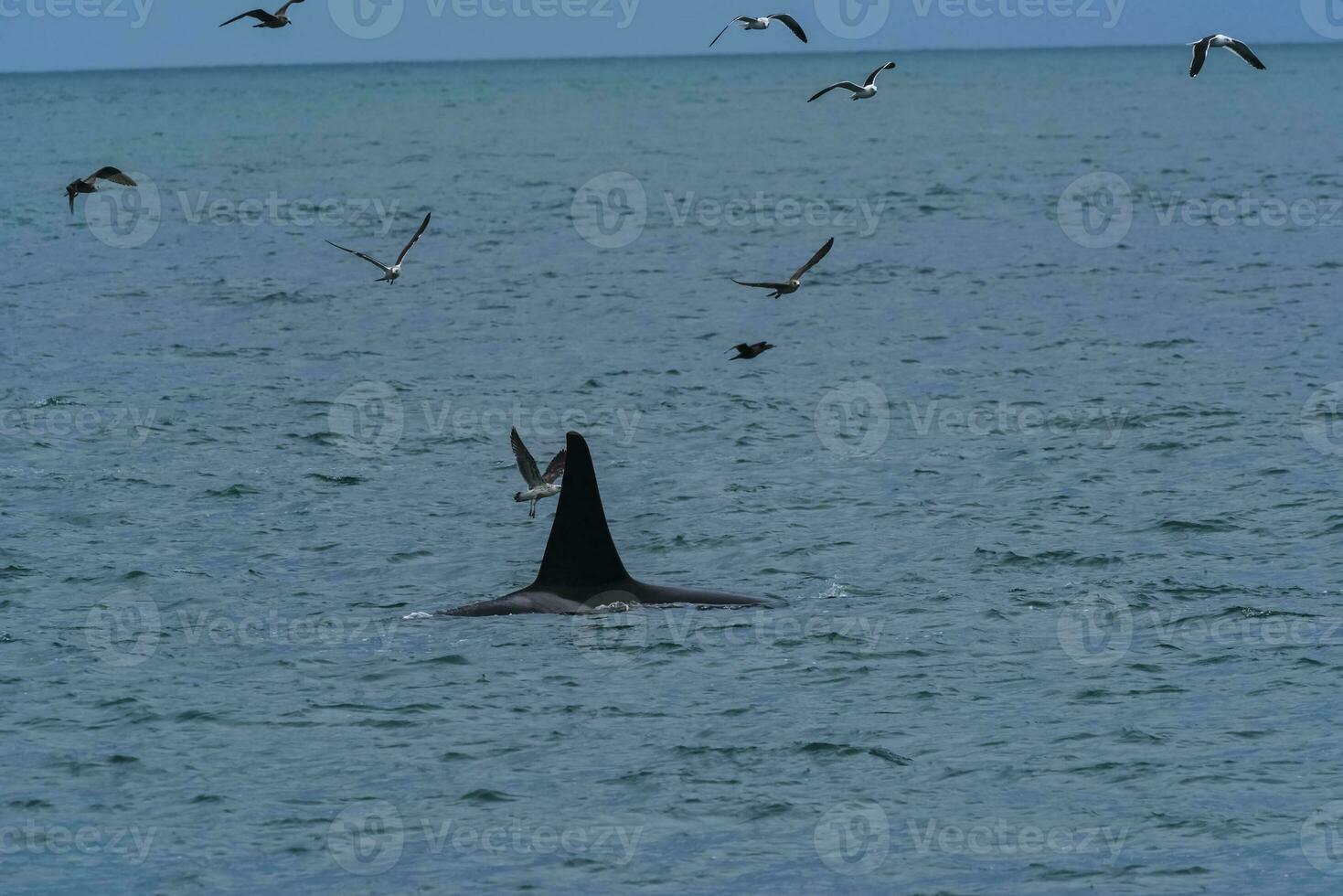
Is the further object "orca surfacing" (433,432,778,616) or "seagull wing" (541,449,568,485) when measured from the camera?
"seagull wing" (541,449,568,485)

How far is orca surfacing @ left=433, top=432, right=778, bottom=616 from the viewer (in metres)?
21.8

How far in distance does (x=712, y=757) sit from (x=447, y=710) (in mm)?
2928

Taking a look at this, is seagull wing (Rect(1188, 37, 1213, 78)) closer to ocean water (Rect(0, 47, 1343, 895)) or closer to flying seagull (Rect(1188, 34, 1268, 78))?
flying seagull (Rect(1188, 34, 1268, 78))

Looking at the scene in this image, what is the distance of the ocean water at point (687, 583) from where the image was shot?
16.3 meters

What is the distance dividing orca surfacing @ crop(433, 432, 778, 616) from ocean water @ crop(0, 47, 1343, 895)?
0.28 m

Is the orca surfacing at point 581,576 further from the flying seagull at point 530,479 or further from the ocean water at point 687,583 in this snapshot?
the flying seagull at point 530,479

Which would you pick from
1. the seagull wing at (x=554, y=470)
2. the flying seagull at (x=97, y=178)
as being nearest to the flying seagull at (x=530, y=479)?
the seagull wing at (x=554, y=470)

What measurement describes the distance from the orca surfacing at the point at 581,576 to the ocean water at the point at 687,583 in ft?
0.90

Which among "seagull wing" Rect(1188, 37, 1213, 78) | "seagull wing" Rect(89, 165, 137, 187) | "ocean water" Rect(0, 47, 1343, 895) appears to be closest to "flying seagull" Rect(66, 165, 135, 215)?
"seagull wing" Rect(89, 165, 137, 187)

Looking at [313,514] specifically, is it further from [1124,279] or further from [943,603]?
[1124,279]

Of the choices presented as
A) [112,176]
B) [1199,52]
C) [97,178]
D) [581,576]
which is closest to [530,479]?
[581,576]

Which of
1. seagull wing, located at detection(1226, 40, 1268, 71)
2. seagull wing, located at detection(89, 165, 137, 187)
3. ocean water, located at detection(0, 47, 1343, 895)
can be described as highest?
seagull wing, located at detection(1226, 40, 1268, 71)

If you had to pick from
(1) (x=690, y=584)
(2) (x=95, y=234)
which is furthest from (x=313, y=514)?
(2) (x=95, y=234)

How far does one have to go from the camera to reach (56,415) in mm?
36719
